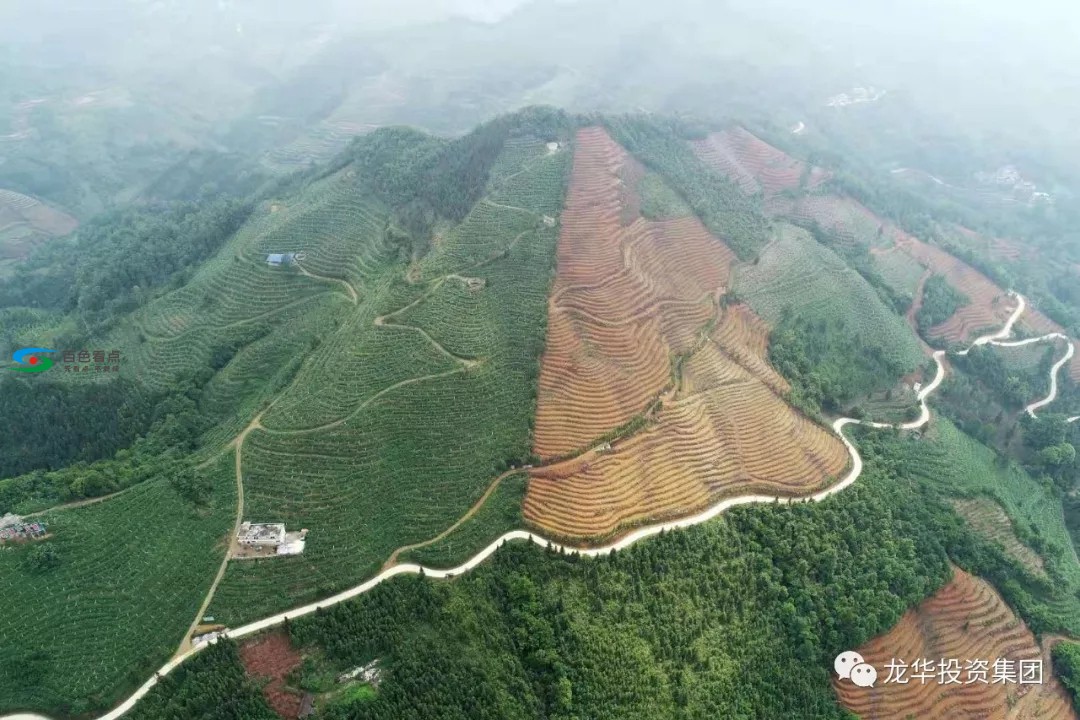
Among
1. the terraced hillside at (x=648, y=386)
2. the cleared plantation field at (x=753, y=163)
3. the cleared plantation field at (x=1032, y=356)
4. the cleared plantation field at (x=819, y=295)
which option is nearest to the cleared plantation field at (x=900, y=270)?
the cleared plantation field at (x=819, y=295)

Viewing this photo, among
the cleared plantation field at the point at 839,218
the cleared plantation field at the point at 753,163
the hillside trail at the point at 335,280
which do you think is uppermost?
the cleared plantation field at the point at 753,163

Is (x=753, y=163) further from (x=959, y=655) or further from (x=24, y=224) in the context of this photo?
(x=24, y=224)

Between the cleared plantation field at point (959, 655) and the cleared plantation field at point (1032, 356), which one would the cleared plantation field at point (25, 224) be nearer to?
the cleared plantation field at point (959, 655)

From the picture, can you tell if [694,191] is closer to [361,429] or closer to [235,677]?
[361,429]

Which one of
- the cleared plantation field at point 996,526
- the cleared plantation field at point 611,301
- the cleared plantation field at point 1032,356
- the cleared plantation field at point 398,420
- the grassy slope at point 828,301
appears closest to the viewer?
the cleared plantation field at point 398,420

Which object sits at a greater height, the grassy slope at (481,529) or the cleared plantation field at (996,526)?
the grassy slope at (481,529)

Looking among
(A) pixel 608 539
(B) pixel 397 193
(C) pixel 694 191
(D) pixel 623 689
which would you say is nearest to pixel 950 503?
(A) pixel 608 539
